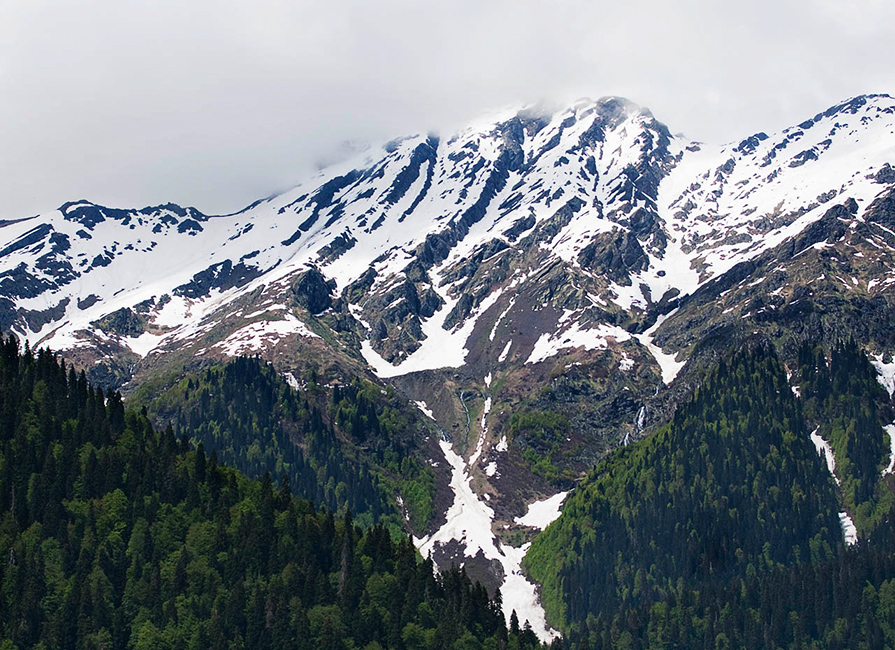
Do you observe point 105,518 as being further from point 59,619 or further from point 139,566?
point 59,619

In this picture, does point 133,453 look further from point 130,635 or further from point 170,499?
point 130,635

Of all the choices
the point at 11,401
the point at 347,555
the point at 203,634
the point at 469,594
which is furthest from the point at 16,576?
the point at 469,594

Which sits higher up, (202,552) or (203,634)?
(202,552)

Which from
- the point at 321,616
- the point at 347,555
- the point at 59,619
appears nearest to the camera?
the point at 59,619

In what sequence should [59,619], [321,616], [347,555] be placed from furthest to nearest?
1. [347,555]
2. [321,616]
3. [59,619]

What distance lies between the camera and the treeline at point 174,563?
16225 centimetres

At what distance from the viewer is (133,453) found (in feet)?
632

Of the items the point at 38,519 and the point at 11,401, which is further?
the point at 11,401

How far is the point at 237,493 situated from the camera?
648ft

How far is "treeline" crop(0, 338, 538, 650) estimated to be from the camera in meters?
162

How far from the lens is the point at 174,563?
175 meters

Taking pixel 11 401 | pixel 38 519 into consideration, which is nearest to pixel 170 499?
pixel 38 519

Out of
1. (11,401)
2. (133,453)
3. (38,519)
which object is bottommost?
(38,519)

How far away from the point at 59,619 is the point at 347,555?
169ft
